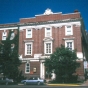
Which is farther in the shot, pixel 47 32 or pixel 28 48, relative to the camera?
pixel 28 48

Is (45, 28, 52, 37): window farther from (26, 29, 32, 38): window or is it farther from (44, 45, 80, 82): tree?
(44, 45, 80, 82): tree

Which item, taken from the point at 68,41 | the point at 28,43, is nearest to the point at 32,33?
the point at 28,43

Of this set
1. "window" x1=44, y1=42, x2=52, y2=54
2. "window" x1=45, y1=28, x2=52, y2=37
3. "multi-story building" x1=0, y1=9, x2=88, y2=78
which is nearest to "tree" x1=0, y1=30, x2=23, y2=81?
"multi-story building" x1=0, y1=9, x2=88, y2=78

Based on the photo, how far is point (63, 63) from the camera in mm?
29312

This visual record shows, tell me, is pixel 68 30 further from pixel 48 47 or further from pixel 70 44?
pixel 48 47

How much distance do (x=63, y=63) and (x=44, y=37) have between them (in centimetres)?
1010

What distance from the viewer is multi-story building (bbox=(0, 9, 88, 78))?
3591 centimetres

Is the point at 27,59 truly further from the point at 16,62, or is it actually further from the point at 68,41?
the point at 68,41

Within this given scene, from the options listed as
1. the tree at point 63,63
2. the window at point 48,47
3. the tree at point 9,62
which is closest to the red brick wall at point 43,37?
the window at point 48,47

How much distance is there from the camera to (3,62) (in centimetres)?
3034

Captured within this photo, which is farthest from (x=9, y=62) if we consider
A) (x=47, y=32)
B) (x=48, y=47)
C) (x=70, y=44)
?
(x=70, y=44)

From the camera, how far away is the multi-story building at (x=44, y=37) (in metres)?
35.9

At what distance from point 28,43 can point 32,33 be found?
2.40 m

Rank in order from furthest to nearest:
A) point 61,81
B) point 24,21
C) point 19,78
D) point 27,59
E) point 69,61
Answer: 1. point 24,21
2. point 27,59
3. point 19,78
4. point 61,81
5. point 69,61
